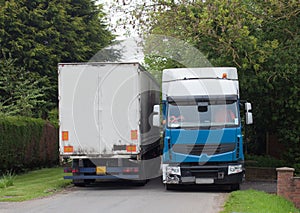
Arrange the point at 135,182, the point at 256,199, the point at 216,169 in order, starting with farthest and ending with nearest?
the point at 135,182
the point at 216,169
the point at 256,199

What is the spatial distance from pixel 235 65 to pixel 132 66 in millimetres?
5039

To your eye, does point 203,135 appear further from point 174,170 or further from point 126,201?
point 126,201

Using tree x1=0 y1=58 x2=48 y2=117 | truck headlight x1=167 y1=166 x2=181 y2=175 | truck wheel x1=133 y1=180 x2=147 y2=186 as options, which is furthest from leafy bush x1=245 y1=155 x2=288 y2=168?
tree x1=0 y1=58 x2=48 y2=117

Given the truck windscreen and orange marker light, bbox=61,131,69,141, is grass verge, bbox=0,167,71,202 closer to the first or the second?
orange marker light, bbox=61,131,69,141

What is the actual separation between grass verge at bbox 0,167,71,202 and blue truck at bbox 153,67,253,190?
4.08 metres

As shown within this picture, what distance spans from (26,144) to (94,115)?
8.62 metres

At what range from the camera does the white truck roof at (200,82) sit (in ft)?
58.5

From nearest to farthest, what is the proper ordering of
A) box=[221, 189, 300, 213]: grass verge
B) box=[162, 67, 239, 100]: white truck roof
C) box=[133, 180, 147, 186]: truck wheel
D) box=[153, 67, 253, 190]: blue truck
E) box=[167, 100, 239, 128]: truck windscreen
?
1. box=[221, 189, 300, 213]: grass verge
2. box=[153, 67, 253, 190]: blue truck
3. box=[167, 100, 239, 128]: truck windscreen
4. box=[162, 67, 239, 100]: white truck roof
5. box=[133, 180, 147, 186]: truck wheel

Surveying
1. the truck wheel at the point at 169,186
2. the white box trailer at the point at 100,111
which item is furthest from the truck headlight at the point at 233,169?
the white box trailer at the point at 100,111

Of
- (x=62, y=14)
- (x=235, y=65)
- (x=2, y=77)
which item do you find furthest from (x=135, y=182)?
(x=62, y=14)

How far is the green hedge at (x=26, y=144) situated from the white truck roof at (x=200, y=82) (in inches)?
330

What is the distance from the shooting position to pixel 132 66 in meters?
18.1

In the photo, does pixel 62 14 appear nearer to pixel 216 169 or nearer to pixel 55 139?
pixel 55 139

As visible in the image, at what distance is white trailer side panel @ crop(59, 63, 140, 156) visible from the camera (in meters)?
18.1
